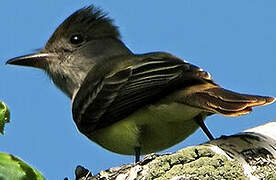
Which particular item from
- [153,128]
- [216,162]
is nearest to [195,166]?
[216,162]

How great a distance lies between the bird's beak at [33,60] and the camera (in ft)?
22.4

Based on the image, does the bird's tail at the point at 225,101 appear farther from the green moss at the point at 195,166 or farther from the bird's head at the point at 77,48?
the bird's head at the point at 77,48

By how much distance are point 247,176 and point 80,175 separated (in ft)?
4.29

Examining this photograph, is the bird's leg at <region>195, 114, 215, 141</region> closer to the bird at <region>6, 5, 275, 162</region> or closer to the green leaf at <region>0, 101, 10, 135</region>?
the bird at <region>6, 5, 275, 162</region>

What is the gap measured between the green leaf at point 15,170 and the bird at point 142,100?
2133mm

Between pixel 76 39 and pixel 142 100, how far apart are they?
2428 mm

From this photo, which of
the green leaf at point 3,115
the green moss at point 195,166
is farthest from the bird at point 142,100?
the green leaf at point 3,115

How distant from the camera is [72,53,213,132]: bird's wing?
482 cm

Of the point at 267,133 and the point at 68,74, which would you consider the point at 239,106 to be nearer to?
the point at 267,133

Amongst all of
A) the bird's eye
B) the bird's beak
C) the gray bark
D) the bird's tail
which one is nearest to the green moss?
the gray bark

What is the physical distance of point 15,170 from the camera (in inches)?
91.7

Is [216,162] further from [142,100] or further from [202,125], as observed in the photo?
[142,100]

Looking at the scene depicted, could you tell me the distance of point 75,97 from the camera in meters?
6.23

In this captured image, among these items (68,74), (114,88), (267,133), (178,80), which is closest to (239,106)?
(267,133)
